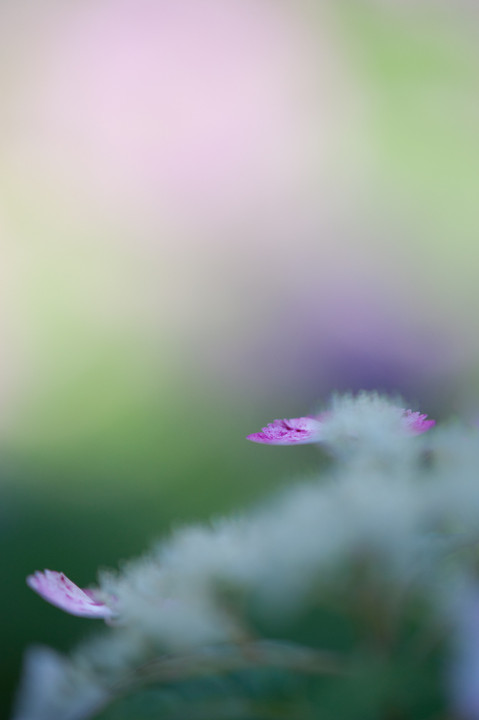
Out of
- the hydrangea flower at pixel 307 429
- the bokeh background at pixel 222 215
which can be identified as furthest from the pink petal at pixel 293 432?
the bokeh background at pixel 222 215

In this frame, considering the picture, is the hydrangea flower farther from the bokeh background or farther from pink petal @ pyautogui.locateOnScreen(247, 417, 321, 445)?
the bokeh background

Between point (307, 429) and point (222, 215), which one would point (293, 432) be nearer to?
point (307, 429)

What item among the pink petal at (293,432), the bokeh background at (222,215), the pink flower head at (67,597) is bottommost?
the pink flower head at (67,597)

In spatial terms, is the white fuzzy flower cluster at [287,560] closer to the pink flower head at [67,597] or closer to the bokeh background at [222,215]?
the pink flower head at [67,597]

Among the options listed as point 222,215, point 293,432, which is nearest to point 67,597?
point 293,432

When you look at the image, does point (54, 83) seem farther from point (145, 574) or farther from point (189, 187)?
point (145, 574)

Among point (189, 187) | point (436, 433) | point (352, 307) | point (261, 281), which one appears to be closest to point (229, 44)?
point (189, 187)
